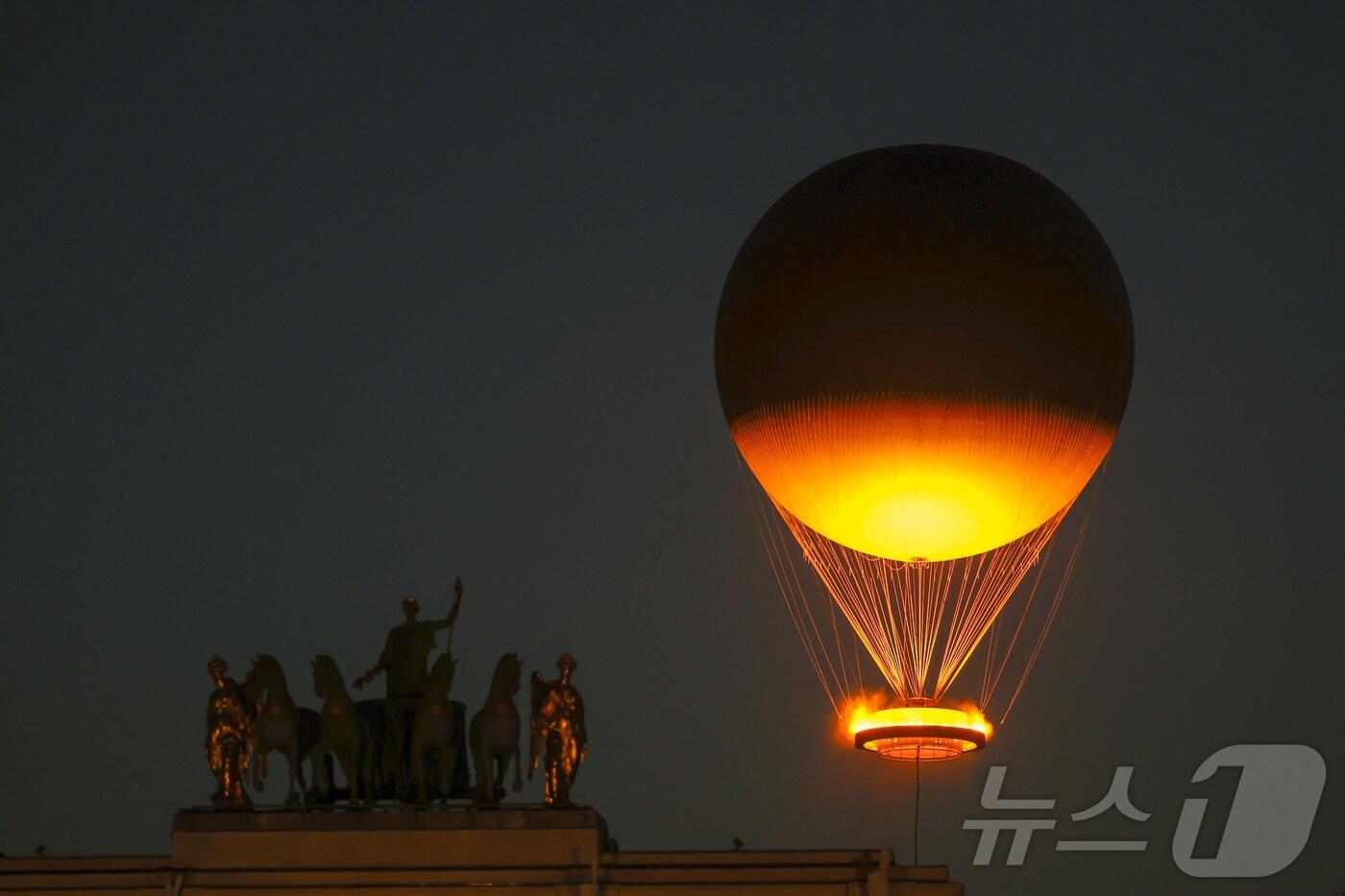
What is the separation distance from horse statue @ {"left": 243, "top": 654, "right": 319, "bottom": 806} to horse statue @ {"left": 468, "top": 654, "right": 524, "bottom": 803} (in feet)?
7.97

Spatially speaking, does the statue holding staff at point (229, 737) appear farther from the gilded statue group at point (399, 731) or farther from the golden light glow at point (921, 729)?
the golden light glow at point (921, 729)

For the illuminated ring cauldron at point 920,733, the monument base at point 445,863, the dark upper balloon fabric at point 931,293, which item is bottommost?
the monument base at point 445,863

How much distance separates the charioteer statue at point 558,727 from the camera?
7862cm

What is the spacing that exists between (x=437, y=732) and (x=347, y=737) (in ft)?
4.23

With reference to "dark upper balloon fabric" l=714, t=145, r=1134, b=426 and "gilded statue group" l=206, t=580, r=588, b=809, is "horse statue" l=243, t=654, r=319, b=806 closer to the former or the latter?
"gilded statue group" l=206, t=580, r=588, b=809

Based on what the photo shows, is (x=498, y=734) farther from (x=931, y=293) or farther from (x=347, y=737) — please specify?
(x=931, y=293)

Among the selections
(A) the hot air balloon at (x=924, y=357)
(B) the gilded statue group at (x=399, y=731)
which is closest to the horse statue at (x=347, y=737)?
(B) the gilded statue group at (x=399, y=731)

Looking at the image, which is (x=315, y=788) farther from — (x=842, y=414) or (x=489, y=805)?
(x=842, y=414)

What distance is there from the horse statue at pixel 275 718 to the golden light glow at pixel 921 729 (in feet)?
25.5

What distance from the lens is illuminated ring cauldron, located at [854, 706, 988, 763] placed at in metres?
77.8

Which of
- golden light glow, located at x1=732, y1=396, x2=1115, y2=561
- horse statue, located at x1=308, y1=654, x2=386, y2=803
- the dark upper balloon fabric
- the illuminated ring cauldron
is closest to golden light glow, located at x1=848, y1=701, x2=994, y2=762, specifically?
the illuminated ring cauldron

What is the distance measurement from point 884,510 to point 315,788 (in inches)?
370

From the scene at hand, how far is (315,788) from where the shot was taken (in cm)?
7956

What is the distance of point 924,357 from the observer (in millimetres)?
75188
